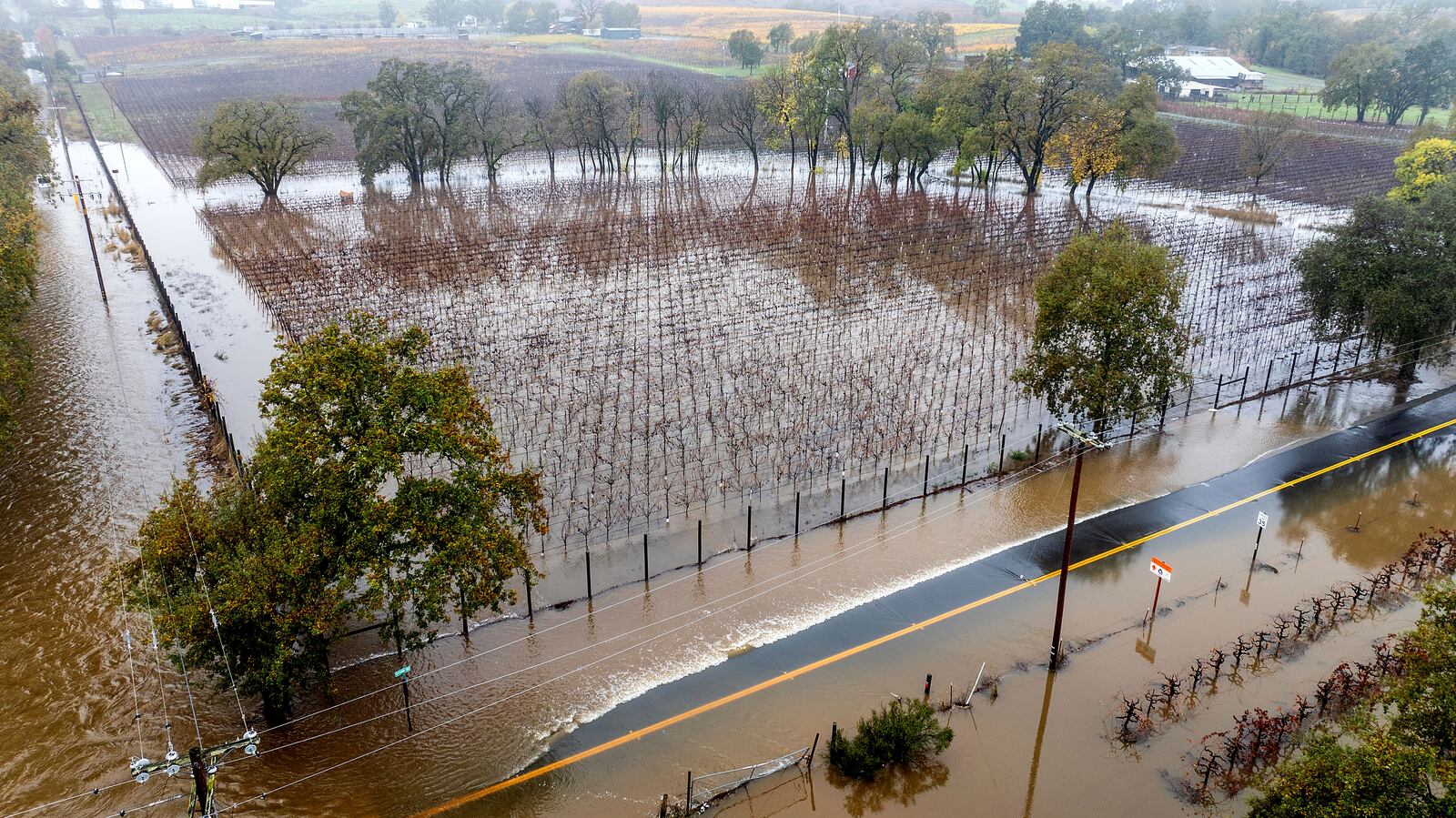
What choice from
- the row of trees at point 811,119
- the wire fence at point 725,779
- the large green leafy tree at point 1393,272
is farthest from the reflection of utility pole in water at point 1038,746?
the row of trees at point 811,119

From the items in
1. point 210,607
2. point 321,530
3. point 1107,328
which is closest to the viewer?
point 210,607

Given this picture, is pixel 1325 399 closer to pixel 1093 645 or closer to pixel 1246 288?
pixel 1246 288

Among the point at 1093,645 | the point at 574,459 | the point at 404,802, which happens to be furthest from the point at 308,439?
the point at 1093,645

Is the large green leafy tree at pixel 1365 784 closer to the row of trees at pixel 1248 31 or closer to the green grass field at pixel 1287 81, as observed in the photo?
the row of trees at pixel 1248 31

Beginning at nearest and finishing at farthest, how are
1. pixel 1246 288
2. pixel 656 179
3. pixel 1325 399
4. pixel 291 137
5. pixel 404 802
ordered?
pixel 404 802
pixel 1325 399
pixel 1246 288
pixel 291 137
pixel 656 179

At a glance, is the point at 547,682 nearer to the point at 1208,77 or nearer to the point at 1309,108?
the point at 1309,108

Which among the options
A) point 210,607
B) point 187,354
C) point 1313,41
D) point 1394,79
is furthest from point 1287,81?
point 210,607
